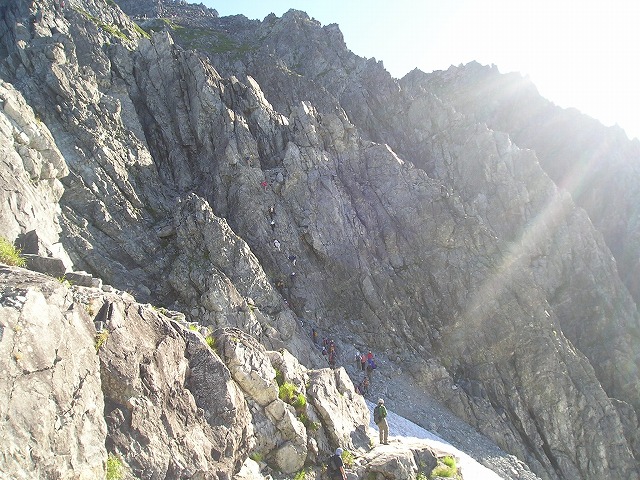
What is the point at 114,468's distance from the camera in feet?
30.7

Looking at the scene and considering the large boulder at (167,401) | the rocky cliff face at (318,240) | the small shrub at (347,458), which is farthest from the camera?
the rocky cliff face at (318,240)

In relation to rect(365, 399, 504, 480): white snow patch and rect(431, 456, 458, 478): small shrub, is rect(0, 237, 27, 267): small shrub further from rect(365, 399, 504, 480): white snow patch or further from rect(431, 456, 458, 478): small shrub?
rect(365, 399, 504, 480): white snow patch

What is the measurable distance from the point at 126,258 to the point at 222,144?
20790 millimetres

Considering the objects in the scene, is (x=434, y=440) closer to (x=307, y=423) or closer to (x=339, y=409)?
(x=339, y=409)

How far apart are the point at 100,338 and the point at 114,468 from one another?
10.2 ft

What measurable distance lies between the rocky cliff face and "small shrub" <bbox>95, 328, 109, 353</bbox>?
539cm

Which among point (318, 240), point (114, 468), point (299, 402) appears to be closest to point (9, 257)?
point (114, 468)

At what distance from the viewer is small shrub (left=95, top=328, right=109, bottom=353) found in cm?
1064

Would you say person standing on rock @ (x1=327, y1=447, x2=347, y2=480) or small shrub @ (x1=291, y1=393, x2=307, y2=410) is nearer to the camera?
person standing on rock @ (x1=327, y1=447, x2=347, y2=480)

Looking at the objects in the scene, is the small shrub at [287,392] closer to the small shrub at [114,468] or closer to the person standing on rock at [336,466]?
the person standing on rock at [336,466]

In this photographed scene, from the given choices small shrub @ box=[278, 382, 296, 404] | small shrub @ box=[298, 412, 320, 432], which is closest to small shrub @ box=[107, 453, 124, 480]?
small shrub @ box=[278, 382, 296, 404]

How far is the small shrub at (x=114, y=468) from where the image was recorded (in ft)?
30.4

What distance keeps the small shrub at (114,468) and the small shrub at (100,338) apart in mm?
2587

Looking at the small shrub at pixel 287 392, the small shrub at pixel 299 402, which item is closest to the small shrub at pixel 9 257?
the small shrub at pixel 287 392
